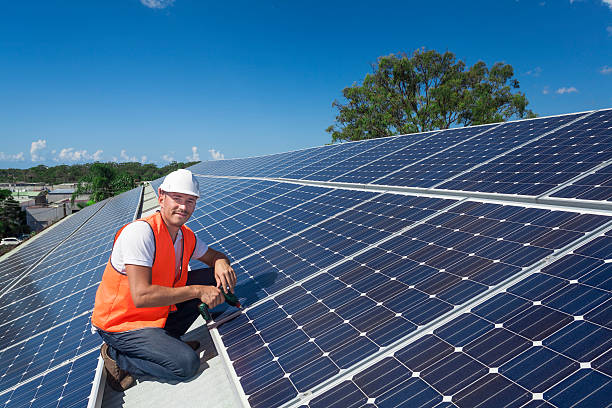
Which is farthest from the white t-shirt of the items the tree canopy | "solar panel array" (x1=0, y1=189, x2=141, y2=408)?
the tree canopy

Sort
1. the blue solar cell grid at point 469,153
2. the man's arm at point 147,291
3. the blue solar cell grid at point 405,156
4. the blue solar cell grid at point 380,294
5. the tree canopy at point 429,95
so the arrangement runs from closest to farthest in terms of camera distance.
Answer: the blue solar cell grid at point 380,294 → the man's arm at point 147,291 → the blue solar cell grid at point 469,153 → the blue solar cell grid at point 405,156 → the tree canopy at point 429,95

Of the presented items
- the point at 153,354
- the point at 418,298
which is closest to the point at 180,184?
the point at 153,354

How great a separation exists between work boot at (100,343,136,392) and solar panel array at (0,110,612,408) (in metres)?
0.25

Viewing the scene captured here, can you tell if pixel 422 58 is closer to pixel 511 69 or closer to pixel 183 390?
pixel 511 69

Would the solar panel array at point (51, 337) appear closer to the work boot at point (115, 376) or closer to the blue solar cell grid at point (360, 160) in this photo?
the work boot at point (115, 376)

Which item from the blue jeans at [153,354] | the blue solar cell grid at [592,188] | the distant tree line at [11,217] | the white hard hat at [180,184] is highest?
the white hard hat at [180,184]

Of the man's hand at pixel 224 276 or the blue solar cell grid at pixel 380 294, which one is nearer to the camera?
the blue solar cell grid at pixel 380 294

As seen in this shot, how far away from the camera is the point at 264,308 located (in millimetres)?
5055

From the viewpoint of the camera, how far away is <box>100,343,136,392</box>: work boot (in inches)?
202

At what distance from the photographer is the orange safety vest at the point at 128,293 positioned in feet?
15.6

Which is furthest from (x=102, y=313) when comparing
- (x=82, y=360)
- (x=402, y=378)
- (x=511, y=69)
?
(x=511, y=69)

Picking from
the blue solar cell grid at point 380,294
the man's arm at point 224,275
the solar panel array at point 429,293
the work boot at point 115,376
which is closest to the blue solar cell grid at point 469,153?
the solar panel array at point 429,293

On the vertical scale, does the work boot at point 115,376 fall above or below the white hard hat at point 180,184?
below

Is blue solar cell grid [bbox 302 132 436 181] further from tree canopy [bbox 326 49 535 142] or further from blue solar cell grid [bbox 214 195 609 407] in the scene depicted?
tree canopy [bbox 326 49 535 142]
